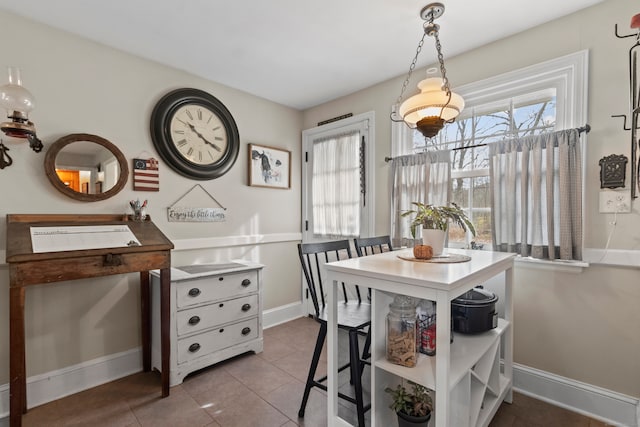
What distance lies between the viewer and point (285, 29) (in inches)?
80.4

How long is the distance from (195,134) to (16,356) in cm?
190

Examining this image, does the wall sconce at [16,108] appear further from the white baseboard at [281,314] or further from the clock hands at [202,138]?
the white baseboard at [281,314]

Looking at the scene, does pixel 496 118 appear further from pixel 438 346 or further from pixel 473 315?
pixel 438 346

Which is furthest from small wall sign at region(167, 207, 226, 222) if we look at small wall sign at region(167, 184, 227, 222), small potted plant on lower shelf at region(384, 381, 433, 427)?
small potted plant on lower shelf at region(384, 381, 433, 427)

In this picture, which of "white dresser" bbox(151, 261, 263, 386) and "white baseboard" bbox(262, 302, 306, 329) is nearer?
"white dresser" bbox(151, 261, 263, 386)

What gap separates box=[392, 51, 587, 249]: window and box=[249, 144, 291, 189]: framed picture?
1.48m

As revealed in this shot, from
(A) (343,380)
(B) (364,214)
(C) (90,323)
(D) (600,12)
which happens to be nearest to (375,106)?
(B) (364,214)

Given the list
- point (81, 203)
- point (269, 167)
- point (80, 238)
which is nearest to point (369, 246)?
point (269, 167)

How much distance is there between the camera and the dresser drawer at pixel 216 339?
2.19 m

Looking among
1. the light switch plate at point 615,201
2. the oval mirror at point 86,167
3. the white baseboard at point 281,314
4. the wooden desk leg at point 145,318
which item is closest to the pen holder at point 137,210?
the oval mirror at point 86,167

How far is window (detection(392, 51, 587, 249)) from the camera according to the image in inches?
74.2

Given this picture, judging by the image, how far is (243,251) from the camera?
3049mm

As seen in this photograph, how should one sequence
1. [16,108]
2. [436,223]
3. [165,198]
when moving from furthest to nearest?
1. [165,198]
2. [436,223]
3. [16,108]

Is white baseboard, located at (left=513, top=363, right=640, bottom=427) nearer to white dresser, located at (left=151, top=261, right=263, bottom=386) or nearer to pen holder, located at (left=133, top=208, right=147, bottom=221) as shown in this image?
white dresser, located at (left=151, top=261, right=263, bottom=386)
